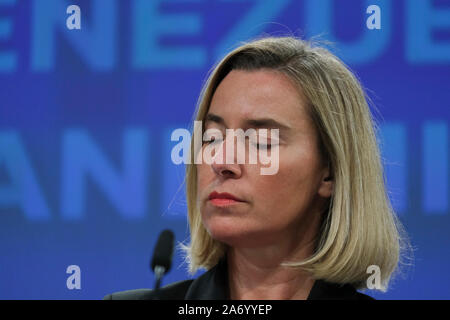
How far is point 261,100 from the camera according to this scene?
1570 mm

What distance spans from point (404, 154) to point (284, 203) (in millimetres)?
1194

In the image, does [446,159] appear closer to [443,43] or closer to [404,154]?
[404,154]

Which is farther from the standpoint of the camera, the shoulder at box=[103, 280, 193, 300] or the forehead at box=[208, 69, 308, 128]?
the shoulder at box=[103, 280, 193, 300]

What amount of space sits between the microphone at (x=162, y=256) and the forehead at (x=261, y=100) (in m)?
0.33

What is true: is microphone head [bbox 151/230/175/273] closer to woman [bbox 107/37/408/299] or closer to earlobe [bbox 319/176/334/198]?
woman [bbox 107/37/408/299]

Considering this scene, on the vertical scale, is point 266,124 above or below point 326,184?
above

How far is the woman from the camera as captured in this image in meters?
1.52

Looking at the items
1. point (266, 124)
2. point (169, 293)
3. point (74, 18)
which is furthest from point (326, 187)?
point (74, 18)

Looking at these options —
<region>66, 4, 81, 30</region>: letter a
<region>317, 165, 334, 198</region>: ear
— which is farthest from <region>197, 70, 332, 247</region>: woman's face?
<region>66, 4, 81, 30</region>: letter a

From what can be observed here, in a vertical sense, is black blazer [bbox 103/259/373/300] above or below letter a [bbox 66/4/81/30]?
below

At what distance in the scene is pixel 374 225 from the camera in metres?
1.66

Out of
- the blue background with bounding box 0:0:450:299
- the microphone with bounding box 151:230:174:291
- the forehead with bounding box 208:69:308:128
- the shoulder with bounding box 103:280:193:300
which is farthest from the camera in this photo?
the blue background with bounding box 0:0:450:299

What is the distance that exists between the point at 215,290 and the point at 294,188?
1.13ft

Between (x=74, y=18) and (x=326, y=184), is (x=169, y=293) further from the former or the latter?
(x=74, y=18)
